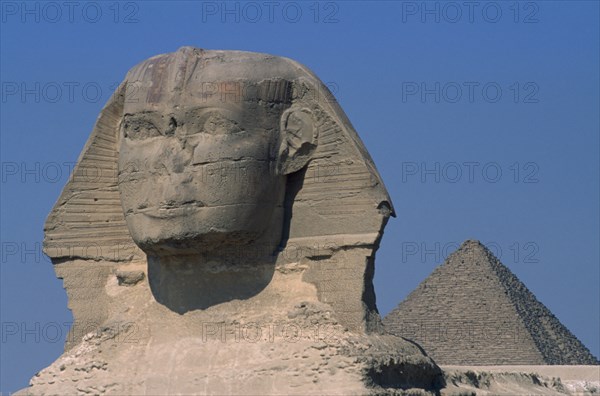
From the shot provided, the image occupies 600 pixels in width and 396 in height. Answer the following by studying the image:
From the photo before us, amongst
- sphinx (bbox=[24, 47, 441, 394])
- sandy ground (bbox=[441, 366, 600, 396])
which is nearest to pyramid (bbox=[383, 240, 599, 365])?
sandy ground (bbox=[441, 366, 600, 396])

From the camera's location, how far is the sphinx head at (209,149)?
12758 millimetres

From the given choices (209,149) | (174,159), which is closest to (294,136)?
(209,149)

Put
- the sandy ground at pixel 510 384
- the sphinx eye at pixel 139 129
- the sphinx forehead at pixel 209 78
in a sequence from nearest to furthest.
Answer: the sphinx forehead at pixel 209 78 → the sphinx eye at pixel 139 129 → the sandy ground at pixel 510 384

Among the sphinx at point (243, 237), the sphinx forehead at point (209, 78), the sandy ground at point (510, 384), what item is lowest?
the sandy ground at point (510, 384)

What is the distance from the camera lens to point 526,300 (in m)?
119

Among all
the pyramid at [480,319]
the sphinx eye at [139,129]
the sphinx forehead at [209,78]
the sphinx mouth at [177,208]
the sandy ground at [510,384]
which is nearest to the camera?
the sphinx mouth at [177,208]

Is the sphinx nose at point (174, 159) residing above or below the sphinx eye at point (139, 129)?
below

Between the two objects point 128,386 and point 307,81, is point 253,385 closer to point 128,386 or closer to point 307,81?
point 128,386

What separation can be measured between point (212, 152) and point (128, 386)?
1736 millimetres

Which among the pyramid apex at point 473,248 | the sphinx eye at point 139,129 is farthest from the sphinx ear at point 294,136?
the pyramid apex at point 473,248

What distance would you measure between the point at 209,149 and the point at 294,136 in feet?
2.23

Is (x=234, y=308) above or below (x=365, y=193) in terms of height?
below

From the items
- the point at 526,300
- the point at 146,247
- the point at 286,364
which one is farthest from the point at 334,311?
the point at 526,300

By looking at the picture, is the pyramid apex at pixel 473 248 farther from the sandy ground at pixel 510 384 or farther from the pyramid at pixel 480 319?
the sandy ground at pixel 510 384
